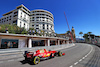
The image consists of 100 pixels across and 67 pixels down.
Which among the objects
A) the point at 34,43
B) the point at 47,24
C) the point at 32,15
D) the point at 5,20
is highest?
the point at 32,15

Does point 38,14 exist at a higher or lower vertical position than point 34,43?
higher

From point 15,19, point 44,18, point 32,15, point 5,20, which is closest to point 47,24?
point 44,18

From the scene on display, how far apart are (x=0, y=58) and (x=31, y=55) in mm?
4191

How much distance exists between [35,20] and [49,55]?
49928 mm

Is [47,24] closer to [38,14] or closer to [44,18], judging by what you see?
[44,18]

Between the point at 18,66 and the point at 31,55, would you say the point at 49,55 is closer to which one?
the point at 31,55

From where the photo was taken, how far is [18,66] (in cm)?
489

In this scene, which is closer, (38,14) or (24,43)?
(24,43)

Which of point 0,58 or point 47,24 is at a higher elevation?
point 47,24

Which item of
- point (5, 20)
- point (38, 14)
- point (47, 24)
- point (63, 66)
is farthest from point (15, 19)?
point (63, 66)

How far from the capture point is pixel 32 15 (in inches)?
2154

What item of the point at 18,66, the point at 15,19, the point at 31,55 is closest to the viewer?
the point at 18,66

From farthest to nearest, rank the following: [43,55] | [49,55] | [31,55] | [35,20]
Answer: [35,20] → [49,55] → [43,55] → [31,55]

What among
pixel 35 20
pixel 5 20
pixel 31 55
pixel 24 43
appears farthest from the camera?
pixel 35 20
